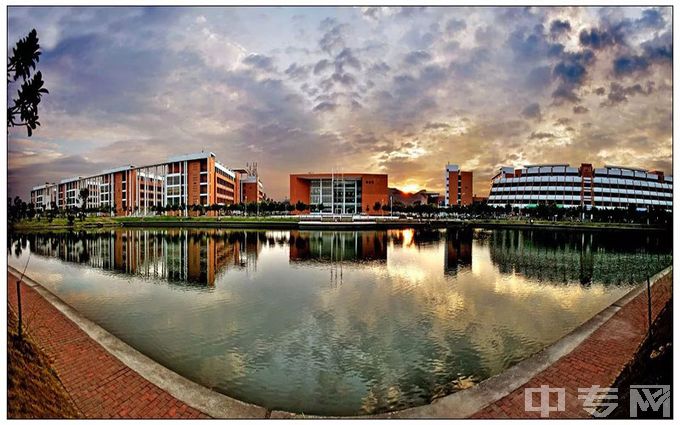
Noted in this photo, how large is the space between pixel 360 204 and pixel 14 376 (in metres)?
77.0

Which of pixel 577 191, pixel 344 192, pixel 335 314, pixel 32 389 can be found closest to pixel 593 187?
pixel 577 191

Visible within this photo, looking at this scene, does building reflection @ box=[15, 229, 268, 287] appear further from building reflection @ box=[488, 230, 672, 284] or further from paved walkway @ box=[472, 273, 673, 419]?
building reflection @ box=[488, 230, 672, 284]

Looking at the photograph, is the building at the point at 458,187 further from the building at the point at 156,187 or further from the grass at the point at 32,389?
the grass at the point at 32,389

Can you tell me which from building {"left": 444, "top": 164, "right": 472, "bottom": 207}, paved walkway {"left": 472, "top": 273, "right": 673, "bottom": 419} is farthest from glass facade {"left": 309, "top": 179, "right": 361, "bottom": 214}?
paved walkway {"left": 472, "top": 273, "right": 673, "bottom": 419}

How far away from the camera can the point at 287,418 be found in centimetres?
436

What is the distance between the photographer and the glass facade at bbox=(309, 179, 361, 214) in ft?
266

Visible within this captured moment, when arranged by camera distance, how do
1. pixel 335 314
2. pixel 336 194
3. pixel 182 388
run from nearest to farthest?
pixel 182 388, pixel 335 314, pixel 336 194

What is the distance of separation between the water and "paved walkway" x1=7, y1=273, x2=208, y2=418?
38.4 inches

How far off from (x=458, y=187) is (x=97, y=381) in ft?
310

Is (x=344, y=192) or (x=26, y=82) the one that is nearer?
(x=26, y=82)

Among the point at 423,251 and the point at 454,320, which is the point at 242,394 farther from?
the point at 423,251

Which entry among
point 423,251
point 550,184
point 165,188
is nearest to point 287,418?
point 423,251

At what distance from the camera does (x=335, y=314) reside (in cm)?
917

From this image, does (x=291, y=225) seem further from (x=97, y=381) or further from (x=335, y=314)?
(x=97, y=381)
